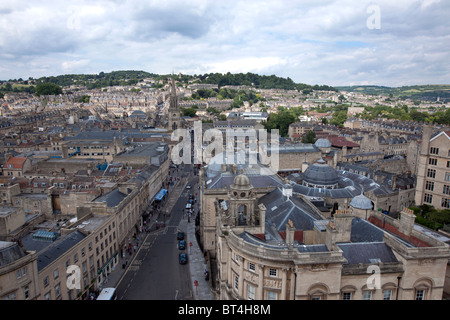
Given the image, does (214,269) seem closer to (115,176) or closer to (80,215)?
(80,215)

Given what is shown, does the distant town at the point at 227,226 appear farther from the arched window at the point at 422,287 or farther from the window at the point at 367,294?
the window at the point at 367,294

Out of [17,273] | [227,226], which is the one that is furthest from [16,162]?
[227,226]

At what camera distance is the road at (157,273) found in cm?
3419

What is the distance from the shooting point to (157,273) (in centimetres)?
3847

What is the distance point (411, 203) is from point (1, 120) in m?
133

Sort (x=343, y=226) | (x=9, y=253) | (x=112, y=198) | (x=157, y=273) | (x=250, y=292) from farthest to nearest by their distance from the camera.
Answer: (x=112, y=198) → (x=157, y=273) → (x=343, y=226) → (x=250, y=292) → (x=9, y=253)

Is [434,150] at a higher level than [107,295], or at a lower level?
higher

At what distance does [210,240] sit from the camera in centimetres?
4266

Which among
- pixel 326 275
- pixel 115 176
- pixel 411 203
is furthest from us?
pixel 115 176

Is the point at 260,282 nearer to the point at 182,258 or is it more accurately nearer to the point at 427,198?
the point at 182,258

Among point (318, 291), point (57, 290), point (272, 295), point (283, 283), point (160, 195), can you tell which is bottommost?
point (160, 195)

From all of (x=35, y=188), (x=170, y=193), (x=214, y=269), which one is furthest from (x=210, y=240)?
(x=35, y=188)

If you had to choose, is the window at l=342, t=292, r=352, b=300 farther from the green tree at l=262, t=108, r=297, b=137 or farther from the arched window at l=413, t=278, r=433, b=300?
the green tree at l=262, t=108, r=297, b=137

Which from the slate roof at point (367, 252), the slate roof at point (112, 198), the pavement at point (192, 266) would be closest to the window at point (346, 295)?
the slate roof at point (367, 252)
